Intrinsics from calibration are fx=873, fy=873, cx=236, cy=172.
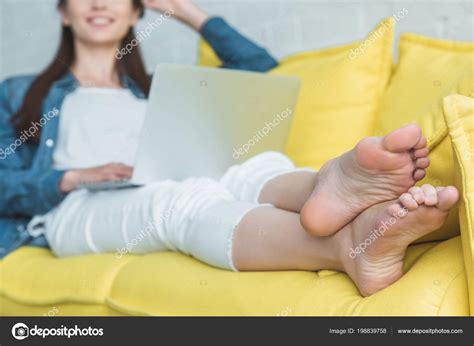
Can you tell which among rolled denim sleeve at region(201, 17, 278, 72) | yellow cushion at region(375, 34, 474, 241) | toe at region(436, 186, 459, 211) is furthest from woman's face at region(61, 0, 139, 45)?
toe at region(436, 186, 459, 211)

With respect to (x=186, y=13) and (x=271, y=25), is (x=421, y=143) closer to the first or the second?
(x=186, y=13)

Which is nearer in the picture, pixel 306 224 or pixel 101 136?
pixel 306 224

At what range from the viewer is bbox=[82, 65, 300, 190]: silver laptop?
1.67 m

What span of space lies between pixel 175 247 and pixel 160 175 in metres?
0.16

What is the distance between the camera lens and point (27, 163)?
2.18 metres

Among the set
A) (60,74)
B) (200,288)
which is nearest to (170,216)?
(200,288)

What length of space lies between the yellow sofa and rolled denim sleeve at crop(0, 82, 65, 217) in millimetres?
115

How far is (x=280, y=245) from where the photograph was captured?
1381 mm

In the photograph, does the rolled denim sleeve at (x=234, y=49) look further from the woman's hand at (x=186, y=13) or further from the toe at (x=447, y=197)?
the toe at (x=447, y=197)

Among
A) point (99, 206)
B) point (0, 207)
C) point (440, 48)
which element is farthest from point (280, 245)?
point (0, 207)

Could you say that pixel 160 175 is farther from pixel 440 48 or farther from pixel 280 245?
pixel 440 48

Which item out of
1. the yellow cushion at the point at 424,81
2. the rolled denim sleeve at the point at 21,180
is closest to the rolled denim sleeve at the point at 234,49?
the yellow cushion at the point at 424,81

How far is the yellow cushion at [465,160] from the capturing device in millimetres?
1129

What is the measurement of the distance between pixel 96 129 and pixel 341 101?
24.2 inches
